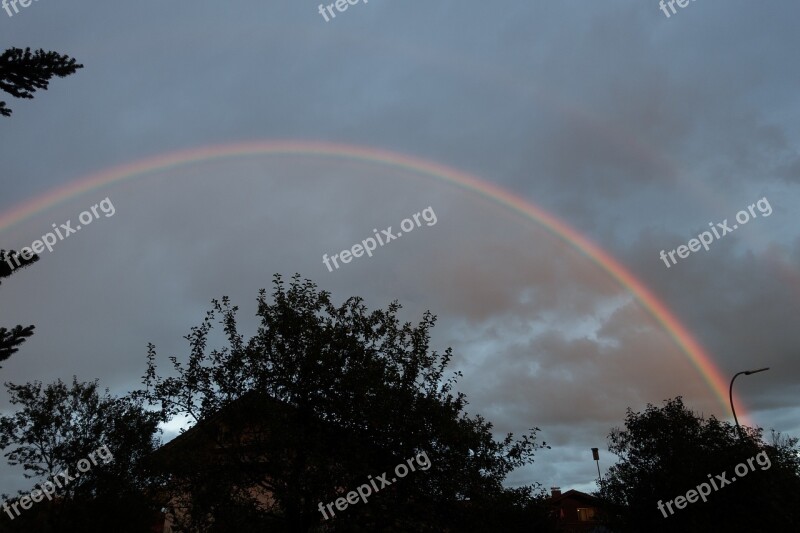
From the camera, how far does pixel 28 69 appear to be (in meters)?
11.6

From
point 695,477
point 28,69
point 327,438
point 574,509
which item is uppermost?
point 28,69

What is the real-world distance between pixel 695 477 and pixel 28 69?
2319 cm

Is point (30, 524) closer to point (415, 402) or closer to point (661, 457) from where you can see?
point (415, 402)

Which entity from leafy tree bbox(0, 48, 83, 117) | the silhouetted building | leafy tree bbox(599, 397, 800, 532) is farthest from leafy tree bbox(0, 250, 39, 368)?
the silhouetted building

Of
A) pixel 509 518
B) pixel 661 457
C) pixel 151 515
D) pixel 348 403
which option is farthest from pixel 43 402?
pixel 661 457

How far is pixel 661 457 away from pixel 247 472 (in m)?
16.6

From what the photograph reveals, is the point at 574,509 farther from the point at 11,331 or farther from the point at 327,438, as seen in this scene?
the point at 11,331

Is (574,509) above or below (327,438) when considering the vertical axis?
below

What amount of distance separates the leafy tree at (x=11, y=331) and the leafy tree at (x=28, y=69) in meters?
3.03

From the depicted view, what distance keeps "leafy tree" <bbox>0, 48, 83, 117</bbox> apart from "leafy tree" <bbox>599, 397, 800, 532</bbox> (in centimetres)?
2241

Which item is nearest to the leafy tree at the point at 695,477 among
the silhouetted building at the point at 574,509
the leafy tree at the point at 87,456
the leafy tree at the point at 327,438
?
the leafy tree at the point at 327,438

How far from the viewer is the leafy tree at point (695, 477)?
61.1 feet

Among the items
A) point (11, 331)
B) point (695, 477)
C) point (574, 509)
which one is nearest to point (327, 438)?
point (11, 331)

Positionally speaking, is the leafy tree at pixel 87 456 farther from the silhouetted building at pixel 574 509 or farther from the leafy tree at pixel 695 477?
the silhouetted building at pixel 574 509
